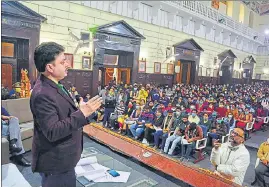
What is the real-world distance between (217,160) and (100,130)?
7.21ft

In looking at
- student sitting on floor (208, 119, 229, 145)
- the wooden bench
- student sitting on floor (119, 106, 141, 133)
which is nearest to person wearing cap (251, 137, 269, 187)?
student sitting on floor (208, 119, 229, 145)

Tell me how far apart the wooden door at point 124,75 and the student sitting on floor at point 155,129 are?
461cm

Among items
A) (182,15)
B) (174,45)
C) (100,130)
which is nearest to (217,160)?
(100,130)

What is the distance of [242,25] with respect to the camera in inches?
575

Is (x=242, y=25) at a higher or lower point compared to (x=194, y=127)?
higher

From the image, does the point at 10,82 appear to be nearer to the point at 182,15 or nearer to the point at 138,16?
the point at 138,16

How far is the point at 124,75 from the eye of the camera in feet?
32.6

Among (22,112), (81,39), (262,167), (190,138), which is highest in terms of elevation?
(81,39)

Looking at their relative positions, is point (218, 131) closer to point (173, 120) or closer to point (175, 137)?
point (173, 120)

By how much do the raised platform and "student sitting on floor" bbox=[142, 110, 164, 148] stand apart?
143 centimetres

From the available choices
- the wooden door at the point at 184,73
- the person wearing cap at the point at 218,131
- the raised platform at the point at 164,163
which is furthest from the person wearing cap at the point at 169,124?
Result: the wooden door at the point at 184,73

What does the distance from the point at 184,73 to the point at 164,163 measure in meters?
10.4

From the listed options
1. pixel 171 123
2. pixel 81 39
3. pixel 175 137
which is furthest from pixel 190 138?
pixel 81 39

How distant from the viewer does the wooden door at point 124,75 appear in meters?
9.82
